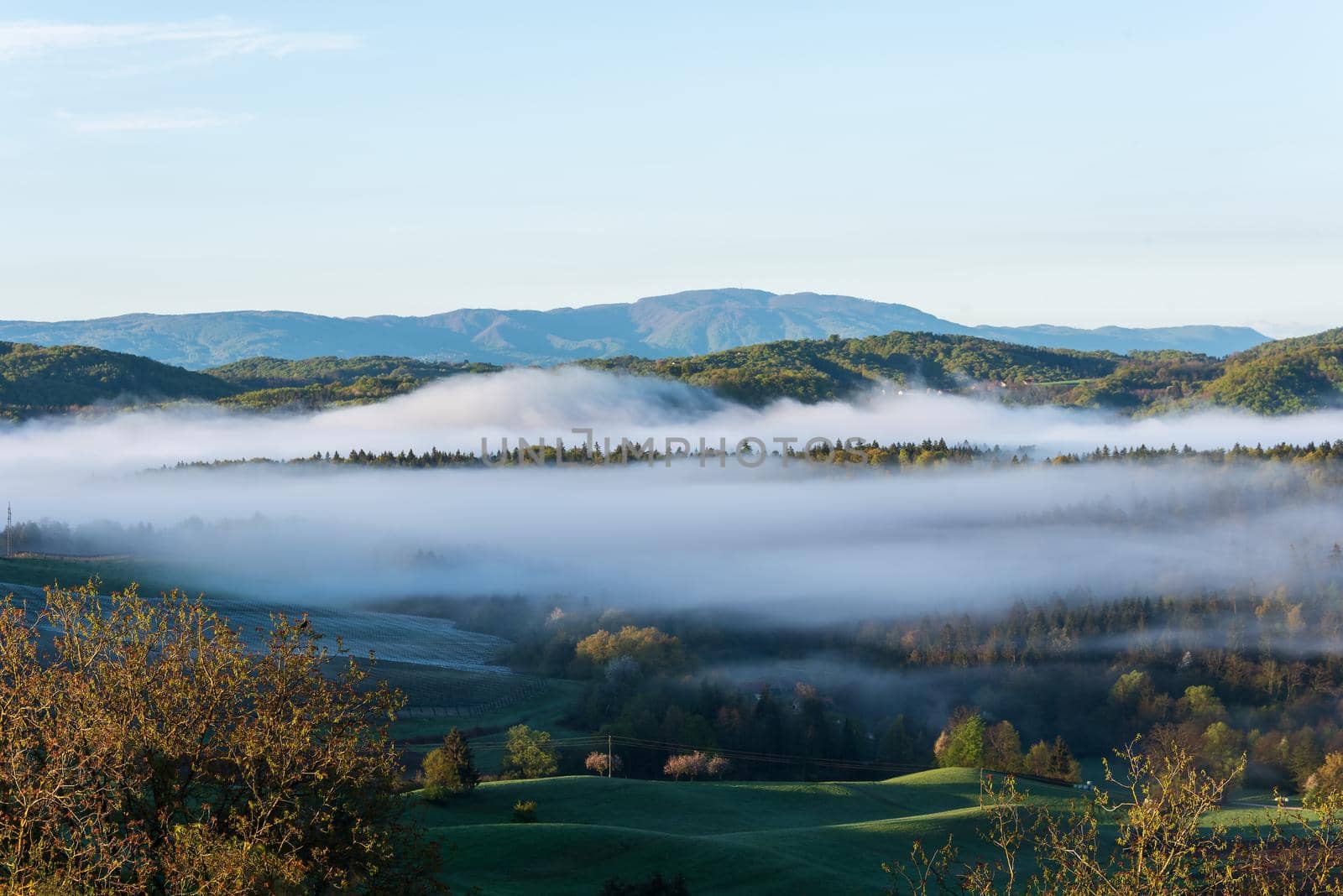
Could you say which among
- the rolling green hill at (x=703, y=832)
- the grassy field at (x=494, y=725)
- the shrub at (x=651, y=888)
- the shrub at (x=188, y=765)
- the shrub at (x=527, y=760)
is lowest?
the grassy field at (x=494, y=725)

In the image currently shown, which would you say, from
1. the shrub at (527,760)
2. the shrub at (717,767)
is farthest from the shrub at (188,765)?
the shrub at (717,767)

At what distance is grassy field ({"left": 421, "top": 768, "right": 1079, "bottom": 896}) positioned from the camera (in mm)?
70125

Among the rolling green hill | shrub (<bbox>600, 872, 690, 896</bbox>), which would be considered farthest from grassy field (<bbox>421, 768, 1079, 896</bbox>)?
shrub (<bbox>600, 872, 690, 896</bbox>)

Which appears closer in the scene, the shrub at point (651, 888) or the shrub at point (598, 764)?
the shrub at point (651, 888)

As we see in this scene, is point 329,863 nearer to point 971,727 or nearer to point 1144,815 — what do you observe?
point 1144,815

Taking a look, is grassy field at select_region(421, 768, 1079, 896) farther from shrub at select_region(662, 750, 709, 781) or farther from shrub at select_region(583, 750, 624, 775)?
shrub at select_region(583, 750, 624, 775)

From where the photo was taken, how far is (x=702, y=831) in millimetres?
89000

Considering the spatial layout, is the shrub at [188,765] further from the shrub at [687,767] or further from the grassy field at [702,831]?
the shrub at [687,767]

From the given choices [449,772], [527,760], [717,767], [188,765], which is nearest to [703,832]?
[449,772]

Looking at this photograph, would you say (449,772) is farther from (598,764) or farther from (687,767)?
(687,767)

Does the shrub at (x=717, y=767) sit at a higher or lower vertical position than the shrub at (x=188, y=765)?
lower

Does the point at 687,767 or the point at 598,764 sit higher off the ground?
the point at 598,764

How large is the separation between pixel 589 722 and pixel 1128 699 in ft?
273

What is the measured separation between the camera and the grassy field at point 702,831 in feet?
230
